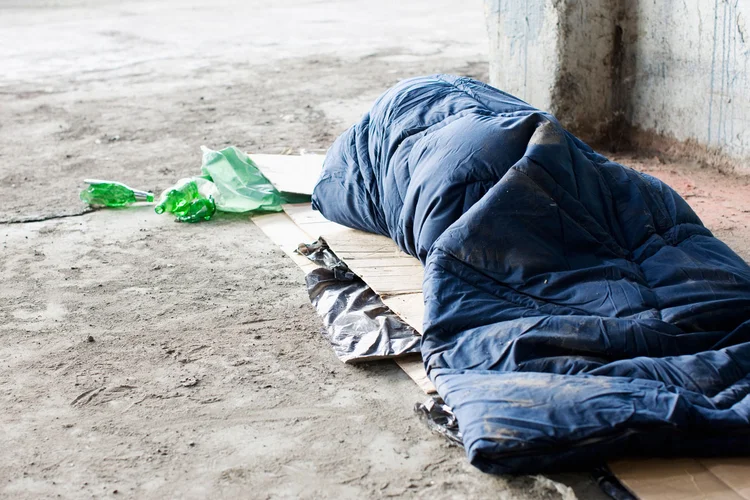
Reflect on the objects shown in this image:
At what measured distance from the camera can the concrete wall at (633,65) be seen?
4.41m

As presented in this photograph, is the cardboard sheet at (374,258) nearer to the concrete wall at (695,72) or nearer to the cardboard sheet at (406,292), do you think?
the cardboard sheet at (406,292)

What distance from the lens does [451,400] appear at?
225 centimetres

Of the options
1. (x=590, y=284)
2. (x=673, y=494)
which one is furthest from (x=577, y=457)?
(x=590, y=284)

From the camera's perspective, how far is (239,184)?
4.42 metres

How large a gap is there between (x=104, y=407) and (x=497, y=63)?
3754mm

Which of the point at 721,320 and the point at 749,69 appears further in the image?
the point at 749,69

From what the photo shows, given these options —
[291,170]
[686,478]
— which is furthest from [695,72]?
[686,478]

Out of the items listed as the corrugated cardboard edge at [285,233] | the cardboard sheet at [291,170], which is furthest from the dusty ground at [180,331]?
the cardboard sheet at [291,170]

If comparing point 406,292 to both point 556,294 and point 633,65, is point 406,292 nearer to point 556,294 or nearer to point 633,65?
point 556,294

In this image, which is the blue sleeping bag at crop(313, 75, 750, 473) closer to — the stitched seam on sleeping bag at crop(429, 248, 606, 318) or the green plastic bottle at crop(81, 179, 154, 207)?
the stitched seam on sleeping bag at crop(429, 248, 606, 318)

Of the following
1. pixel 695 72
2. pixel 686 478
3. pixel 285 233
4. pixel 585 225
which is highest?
pixel 695 72

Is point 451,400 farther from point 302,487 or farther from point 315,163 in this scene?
point 315,163

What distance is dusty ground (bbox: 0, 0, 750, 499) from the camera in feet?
7.16

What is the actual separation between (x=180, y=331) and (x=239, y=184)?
155cm
